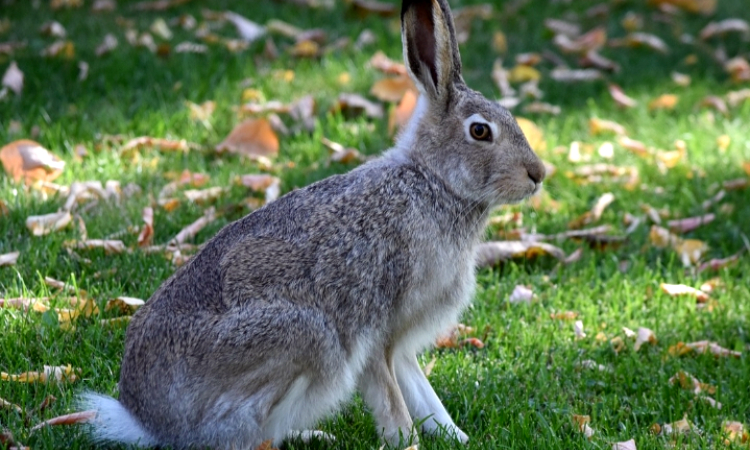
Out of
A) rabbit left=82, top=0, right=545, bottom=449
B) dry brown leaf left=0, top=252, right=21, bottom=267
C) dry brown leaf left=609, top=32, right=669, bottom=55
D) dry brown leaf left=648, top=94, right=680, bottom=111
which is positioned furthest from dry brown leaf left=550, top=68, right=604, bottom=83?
dry brown leaf left=0, top=252, right=21, bottom=267

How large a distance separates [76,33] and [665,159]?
15.5ft

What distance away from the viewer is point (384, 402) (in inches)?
156

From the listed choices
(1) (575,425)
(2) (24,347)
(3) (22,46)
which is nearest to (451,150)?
(1) (575,425)

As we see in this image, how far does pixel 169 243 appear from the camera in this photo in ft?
17.7

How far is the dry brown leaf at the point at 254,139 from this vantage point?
261 inches

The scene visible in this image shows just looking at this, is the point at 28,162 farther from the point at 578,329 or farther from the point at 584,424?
the point at 584,424

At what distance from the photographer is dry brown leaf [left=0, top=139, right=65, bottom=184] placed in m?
5.96

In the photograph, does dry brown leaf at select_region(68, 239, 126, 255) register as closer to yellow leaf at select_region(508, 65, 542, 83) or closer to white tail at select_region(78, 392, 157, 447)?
white tail at select_region(78, 392, 157, 447)

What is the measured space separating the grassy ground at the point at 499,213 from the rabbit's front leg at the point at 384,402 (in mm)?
110

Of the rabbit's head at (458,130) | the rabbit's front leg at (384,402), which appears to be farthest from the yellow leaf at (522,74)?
the rabbit's front leg at (384,402)

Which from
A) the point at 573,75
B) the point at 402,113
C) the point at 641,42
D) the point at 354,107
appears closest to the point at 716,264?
the point at 402,113

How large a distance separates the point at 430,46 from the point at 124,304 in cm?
182

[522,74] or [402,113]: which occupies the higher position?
[402,113]

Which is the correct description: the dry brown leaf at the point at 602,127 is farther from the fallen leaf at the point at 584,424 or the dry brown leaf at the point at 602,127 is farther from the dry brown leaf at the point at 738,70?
the fallen leaf at the point at 584,424
